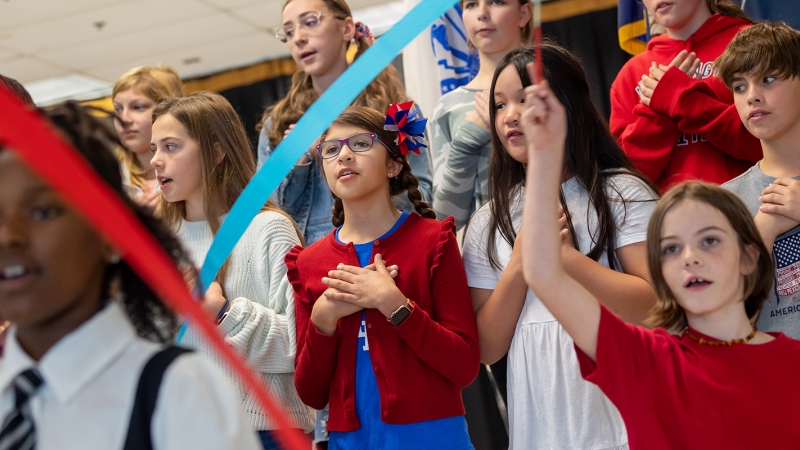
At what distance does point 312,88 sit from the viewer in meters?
2.58

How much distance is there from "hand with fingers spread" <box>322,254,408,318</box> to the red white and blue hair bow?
350 mm

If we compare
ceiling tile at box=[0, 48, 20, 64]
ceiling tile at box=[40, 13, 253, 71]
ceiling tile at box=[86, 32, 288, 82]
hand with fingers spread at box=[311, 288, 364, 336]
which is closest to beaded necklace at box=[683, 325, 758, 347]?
hand with fingers spread at box=[311, 288, 364, 336]

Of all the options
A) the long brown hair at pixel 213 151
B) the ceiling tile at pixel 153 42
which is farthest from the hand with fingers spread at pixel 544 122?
the ceiling tile at pixel 153 42

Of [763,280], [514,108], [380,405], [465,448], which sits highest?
[514,108]

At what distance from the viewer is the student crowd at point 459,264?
2.81 feet

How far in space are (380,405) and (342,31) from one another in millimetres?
1293

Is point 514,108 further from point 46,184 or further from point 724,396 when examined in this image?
point 46,184

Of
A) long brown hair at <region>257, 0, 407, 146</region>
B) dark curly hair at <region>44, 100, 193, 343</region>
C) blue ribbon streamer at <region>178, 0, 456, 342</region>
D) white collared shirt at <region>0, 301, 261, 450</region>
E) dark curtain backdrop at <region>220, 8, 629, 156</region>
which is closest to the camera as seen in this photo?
white collared shirt at <region>0, 301, 261, 450</region>

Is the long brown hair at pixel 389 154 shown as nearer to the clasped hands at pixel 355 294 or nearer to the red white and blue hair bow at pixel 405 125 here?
the red white and blue hair bow at pixel 405 125

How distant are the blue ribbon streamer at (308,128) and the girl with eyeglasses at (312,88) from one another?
1072 millimetres

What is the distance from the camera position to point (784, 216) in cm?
164

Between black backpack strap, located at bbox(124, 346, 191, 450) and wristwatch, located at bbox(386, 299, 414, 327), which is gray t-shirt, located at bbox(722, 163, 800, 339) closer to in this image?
wristwatch, located at bbox(386, 299, 414, 327)

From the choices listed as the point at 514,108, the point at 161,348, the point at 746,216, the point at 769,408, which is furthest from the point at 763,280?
the point at 161,348

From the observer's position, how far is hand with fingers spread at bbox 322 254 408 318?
1628 millimetres
